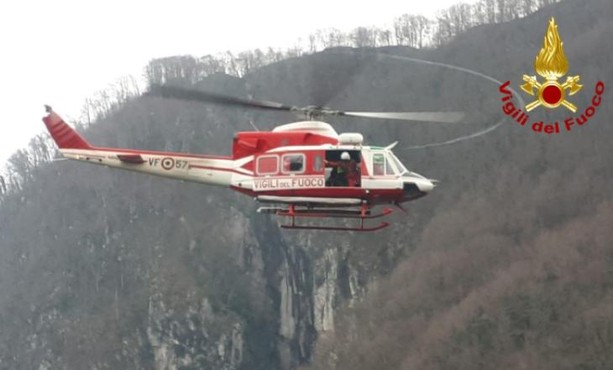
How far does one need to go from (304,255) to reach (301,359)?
8.63m

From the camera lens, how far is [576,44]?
140 m

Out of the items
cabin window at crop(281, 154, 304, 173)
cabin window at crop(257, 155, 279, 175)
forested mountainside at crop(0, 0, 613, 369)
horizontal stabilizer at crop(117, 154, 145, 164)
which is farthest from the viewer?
forested mountainside at crop(0, 0, 613, 369)

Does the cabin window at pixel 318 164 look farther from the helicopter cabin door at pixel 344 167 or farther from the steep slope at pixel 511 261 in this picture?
the steep slope at pixel 511 261

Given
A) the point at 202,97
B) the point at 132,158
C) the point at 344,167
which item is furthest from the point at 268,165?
the point at 132,158

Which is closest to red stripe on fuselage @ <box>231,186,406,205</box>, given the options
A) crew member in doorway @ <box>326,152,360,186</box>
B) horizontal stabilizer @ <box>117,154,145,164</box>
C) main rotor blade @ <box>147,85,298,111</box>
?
crew member in doorway @ <box>326,152,360,186</box>

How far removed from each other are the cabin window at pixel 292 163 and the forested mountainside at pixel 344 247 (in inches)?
2004

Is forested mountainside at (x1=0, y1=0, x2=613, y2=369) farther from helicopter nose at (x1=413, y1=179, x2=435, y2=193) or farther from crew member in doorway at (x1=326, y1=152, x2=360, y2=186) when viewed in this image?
crew member in doorway at (x1=326, y1=152, x2=360, y2=186)

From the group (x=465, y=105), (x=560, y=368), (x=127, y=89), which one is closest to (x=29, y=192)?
(x=127, y=89)

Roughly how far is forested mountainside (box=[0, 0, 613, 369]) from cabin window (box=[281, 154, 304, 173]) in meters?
50.9

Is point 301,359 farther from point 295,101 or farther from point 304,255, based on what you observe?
point 295,101

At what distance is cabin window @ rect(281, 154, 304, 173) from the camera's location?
49500mm

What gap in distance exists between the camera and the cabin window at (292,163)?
49500 mm

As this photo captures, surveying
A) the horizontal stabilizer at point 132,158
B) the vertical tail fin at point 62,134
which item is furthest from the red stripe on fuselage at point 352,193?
the vertical tail fin at point 62,134

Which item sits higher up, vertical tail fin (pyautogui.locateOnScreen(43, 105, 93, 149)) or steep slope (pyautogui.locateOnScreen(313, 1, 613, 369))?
vertical tail fin (pyautogui.locateOnScreen(43, 105, 93, 149))
